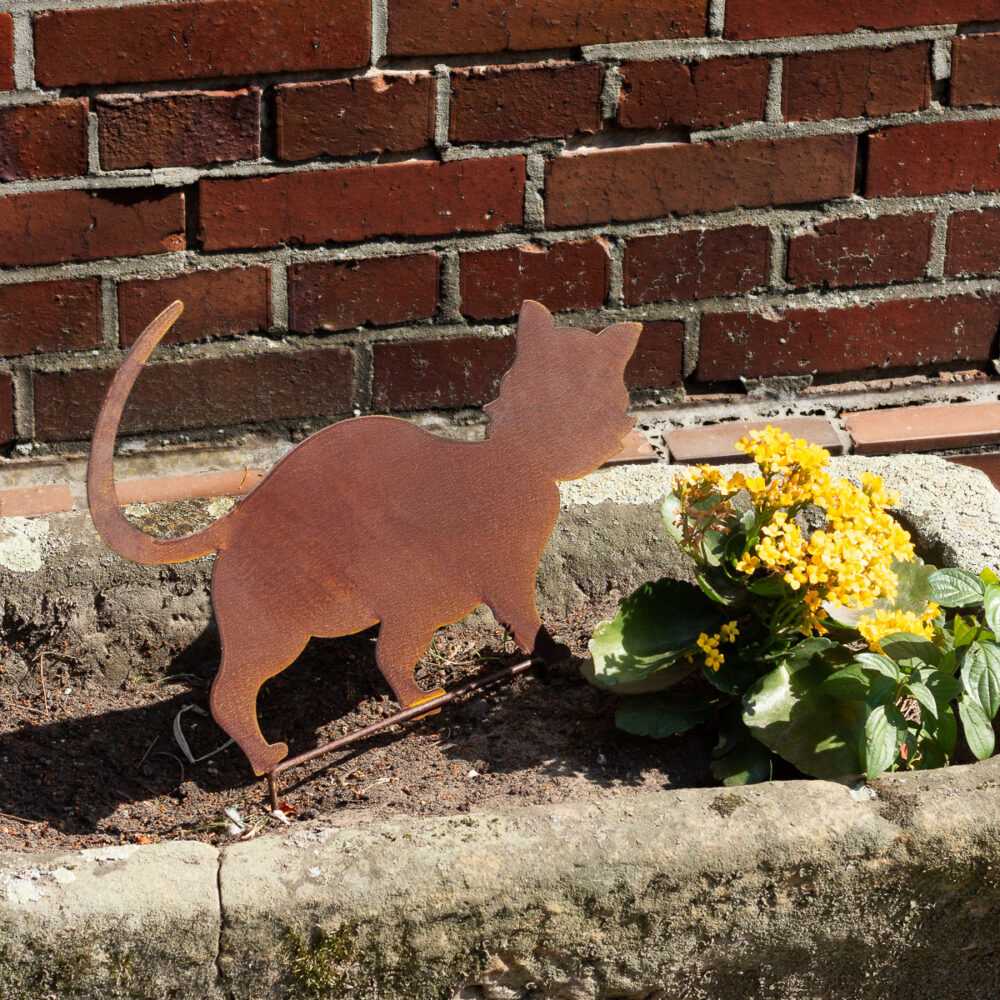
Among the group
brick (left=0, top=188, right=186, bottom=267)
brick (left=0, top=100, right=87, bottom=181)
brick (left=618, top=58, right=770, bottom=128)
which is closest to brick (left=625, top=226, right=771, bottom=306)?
brick (left=618, top=58, right=770, bottom=128)

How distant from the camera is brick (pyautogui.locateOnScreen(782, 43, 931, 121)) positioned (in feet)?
6.61

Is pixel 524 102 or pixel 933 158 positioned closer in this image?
pixel 524 102

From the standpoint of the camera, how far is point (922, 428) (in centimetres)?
215

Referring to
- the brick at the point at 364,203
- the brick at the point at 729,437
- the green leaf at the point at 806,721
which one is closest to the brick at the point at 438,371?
the brick at the point at 364,203

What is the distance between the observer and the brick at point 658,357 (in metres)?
2.11

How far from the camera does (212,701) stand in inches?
63.3

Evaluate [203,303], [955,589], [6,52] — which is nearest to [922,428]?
[955,589]

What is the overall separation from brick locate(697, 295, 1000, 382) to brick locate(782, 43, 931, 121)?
27 cm

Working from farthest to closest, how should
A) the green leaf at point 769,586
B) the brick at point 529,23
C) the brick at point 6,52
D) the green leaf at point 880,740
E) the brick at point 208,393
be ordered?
the brick at point 208,393 → the brick at point 529,23 → the brick at point 6,52 → the green leaf at point 769,586 → the green leaf at point 880,740

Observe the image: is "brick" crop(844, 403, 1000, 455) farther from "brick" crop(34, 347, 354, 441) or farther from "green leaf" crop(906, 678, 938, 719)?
"brick" crop(34, 347, 354, 441)

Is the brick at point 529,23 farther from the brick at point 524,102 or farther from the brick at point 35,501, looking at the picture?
the brick at point 35,501

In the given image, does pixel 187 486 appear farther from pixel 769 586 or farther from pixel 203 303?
pixel 769 586

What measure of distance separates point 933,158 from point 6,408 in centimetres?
123

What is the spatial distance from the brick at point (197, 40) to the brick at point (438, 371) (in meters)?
0.37
